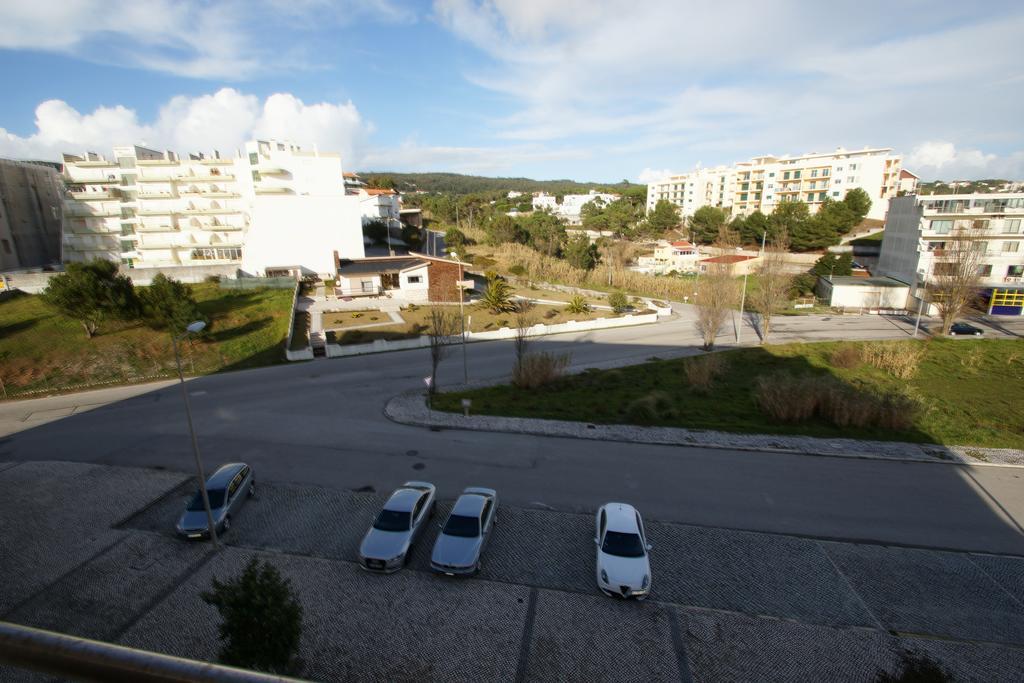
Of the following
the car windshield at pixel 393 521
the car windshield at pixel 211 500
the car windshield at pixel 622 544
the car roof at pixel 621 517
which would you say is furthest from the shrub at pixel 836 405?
the car windshield at pixel 211 500

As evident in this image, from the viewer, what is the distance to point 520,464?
16.6 meters

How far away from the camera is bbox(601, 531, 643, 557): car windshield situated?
11508mm

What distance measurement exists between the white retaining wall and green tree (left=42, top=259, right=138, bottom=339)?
13.1 m

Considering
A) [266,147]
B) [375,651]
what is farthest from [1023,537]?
[266,147]

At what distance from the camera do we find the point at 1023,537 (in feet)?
42.7

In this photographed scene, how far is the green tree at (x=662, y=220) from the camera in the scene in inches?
3637

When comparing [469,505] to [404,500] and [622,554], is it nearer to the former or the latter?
[404,500]

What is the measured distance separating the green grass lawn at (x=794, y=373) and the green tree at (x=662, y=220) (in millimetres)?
65205

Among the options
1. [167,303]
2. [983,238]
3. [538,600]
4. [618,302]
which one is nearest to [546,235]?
[618,302]

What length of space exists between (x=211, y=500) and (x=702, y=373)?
20.7 meters

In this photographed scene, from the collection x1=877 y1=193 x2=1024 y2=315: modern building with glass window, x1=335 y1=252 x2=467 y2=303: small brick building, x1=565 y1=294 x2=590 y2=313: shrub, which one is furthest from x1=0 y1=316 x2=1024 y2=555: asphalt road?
x1=877 y1=193 x2=1024 y2=315: modern building with glass window

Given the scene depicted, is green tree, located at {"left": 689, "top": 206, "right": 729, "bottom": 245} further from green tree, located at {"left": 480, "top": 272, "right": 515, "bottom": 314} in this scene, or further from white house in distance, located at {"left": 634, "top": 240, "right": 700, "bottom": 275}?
green tree, located at {"left": 480, "top": 272, "right": 515, "bottom": 314}

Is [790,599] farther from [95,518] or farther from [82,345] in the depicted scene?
[82,345]

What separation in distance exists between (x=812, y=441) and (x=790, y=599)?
8747mm
